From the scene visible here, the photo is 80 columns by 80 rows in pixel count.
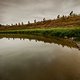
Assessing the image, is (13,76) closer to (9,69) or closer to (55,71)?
(9,69)

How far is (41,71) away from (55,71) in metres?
0.73

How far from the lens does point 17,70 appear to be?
9.18 m

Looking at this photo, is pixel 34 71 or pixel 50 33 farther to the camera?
pixel 50 33

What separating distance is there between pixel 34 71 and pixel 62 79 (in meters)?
1.99

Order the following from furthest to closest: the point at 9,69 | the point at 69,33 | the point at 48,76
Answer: the point at 69,33 < the point at 9,69 < the point at 48,76

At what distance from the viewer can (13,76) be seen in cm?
808

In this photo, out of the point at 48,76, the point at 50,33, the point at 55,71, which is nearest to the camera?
the point at 48,76

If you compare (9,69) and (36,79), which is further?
(9,69)

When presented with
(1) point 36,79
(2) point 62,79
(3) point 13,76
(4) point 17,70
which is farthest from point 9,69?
(2) point 62,79

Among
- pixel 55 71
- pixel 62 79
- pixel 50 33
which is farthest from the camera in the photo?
pixel 50 33

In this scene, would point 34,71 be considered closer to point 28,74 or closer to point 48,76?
point 28,74

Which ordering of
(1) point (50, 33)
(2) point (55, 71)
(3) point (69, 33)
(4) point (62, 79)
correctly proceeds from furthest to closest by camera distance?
1. (1) point (50, 33)
2. (3) point (69, 33)
3. (2) point (55, 71)
4. (4) point (62, 79)

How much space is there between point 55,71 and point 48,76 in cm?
97

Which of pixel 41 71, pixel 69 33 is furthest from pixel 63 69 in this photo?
pixel 69 33
